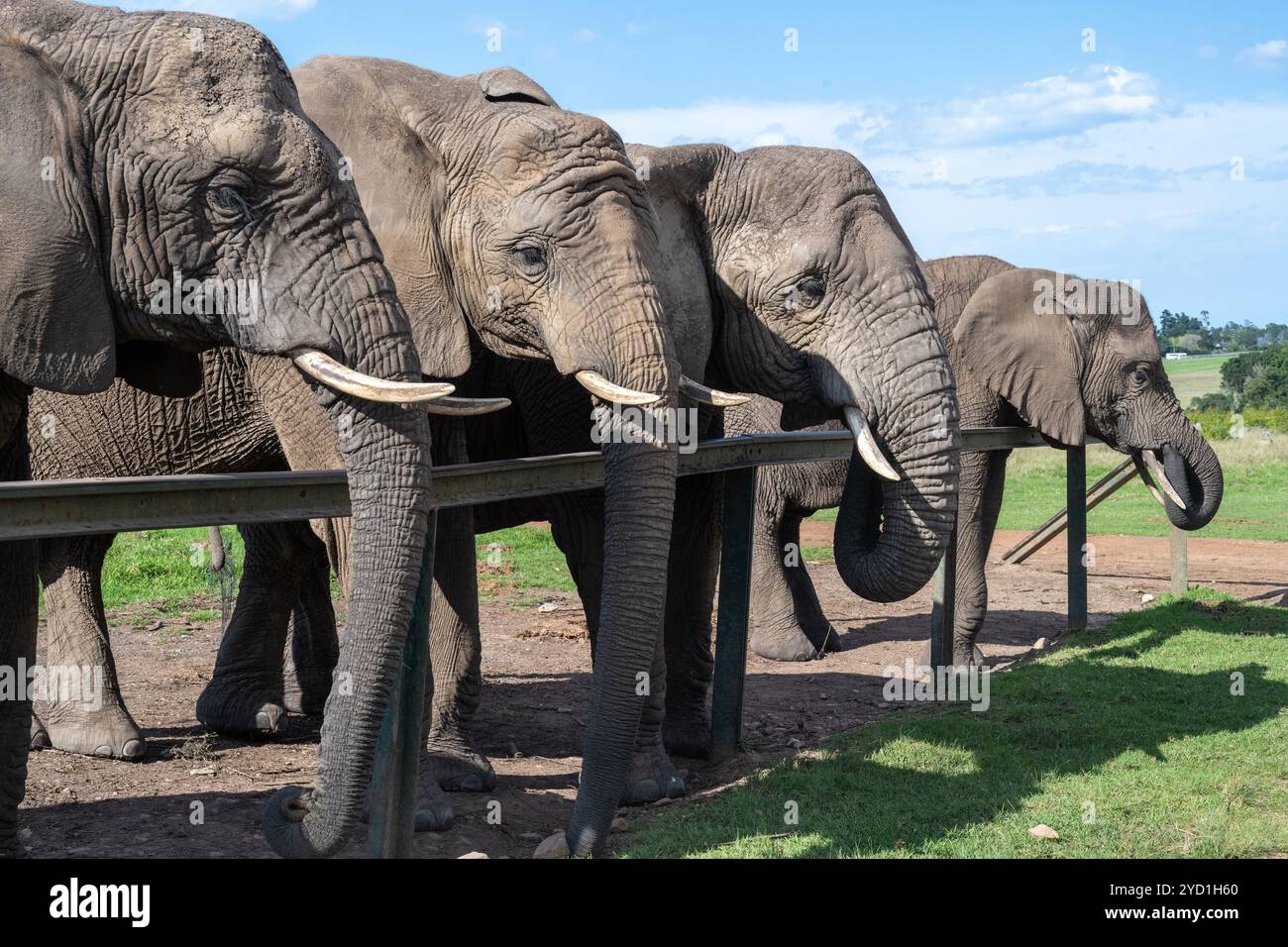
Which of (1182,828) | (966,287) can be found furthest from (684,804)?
(966,287)

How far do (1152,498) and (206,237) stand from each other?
19.9 m

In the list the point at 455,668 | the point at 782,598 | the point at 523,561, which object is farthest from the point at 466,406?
the point at 523,561

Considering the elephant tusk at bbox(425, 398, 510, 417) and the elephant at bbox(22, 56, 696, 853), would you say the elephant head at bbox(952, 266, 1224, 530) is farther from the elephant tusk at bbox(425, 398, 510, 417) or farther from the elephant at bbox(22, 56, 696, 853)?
the elephant tusk at bbox(425, 398, 510, 417)

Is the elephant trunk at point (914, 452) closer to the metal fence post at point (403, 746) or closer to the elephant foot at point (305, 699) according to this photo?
the metal fence post at point (403, 746)

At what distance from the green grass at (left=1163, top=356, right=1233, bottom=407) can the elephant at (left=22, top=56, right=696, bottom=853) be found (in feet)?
190

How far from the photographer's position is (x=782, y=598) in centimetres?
1052

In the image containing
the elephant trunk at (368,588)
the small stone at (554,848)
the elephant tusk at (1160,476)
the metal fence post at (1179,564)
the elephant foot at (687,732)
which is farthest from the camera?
the metal fence post at (1179,564)

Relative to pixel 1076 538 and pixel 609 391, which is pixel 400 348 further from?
pixel 1076 538

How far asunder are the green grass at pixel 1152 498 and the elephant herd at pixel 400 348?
8.00 meters

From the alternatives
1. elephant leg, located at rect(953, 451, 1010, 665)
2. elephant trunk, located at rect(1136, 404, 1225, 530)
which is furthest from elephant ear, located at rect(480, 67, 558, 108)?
elephant trunk, located at rect(1136, 404, 1225, 530)

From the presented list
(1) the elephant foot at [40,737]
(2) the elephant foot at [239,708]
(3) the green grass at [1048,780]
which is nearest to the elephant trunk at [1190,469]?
(3) the green grass at [1048,780]

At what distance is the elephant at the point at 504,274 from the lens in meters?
5.51

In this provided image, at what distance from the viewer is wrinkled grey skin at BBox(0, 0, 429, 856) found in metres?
4.22

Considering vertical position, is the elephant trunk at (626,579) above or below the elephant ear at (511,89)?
below
